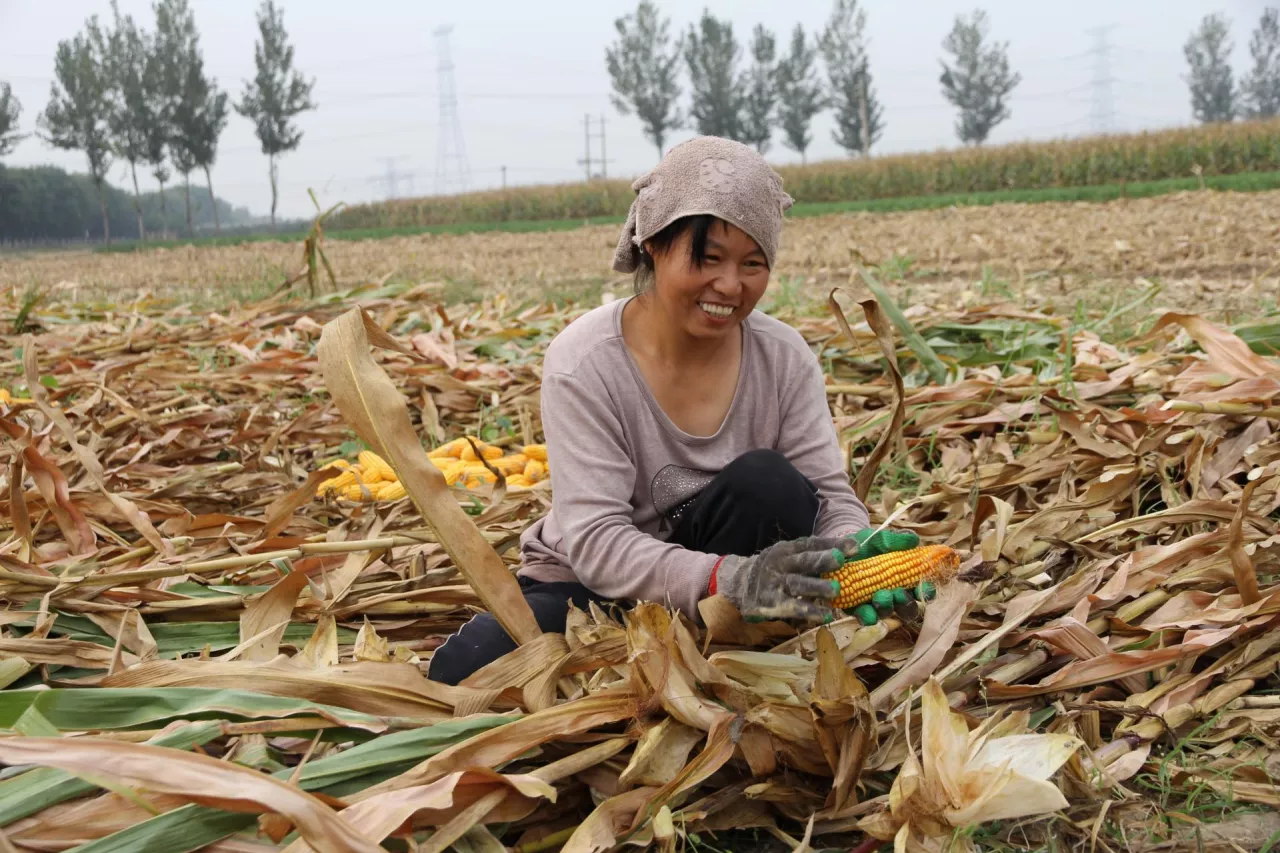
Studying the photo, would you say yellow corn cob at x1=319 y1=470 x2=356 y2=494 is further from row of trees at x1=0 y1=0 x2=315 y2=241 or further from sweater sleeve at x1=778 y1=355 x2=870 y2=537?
row of trees at x1=0 y1=0 x2=315 y2=241

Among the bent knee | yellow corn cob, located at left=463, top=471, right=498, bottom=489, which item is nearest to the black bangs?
the bent knee

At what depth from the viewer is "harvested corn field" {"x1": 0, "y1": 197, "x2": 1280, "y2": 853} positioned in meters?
1.39

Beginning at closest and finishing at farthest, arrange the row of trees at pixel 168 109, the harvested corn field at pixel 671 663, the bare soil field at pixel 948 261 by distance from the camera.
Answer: the harvested corn field at pixel 671 663, the bare soil field at pixel 948 261, the row of trees at pixel 168 109

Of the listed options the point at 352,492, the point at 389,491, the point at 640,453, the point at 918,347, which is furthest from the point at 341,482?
the point at 918,347

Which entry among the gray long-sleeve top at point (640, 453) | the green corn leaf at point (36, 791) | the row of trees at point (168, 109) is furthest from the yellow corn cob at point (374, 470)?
the row of trees at point (168, 109)

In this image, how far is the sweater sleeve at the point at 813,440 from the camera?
210cm

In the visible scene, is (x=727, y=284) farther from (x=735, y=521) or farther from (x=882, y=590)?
(x=882, y=590)

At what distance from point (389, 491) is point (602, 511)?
126cm

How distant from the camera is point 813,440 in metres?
2.12

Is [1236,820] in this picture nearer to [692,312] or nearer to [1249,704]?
[1249,704]

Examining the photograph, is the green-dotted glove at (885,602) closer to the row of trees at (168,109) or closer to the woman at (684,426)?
the woman at (684,426)

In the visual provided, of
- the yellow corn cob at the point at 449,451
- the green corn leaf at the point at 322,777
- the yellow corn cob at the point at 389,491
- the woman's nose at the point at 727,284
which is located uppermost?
the woman's nose at the point at 727,284

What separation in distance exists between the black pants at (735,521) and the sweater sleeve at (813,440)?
0.37ft

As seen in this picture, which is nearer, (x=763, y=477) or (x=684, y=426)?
(x=763, y=477)
